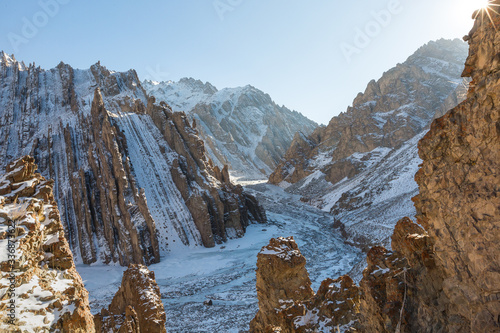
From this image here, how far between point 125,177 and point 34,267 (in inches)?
1682

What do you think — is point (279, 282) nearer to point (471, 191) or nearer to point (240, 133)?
point (471, 191)

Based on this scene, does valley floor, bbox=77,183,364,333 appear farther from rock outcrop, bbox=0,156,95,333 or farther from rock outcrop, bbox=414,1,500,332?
rock outcrop, bbox=414,1,500,332

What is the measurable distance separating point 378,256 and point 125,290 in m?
14.2

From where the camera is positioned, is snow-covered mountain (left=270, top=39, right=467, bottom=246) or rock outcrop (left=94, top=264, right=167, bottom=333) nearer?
rock outcrop (left=94, top=264, right=167, bottom=333)

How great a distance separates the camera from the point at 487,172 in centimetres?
626

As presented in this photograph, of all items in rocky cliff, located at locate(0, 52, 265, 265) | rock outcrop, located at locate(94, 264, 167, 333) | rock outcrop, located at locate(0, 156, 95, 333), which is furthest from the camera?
rocky cliff, located at locate(0, 52, 265, 265)

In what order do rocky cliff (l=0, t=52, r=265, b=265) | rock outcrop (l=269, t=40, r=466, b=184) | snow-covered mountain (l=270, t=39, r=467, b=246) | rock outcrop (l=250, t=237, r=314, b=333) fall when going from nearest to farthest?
1. rock outcrop (l=250, t=237, r=314, b=333)
2. rocky cliff (l=0, t=52, r=265, b=265)
3. snow-covered mountain (l=270, t=39, r=467, b=246)
4. rock outcrop (l=269, t=40, r=466, b=184)

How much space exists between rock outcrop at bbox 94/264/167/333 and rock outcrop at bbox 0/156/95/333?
15.8 feet

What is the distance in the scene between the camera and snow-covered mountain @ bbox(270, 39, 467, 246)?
2400 inches

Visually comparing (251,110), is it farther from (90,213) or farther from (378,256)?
(378,256)

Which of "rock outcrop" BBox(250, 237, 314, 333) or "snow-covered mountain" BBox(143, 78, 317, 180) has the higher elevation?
"snow-covered mountain" BBox(143, 78, 317, 180)

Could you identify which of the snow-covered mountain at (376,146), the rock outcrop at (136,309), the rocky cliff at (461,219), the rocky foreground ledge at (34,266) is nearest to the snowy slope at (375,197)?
the snow-covered mountain at (376,146)

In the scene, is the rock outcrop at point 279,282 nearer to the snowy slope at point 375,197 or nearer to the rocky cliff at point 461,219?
the rocky cliff at point 461,219

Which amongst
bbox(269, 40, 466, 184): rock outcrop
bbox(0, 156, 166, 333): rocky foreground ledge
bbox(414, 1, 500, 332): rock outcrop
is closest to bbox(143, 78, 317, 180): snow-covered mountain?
bbox(269, 40, 466, 184): rock outcrop
